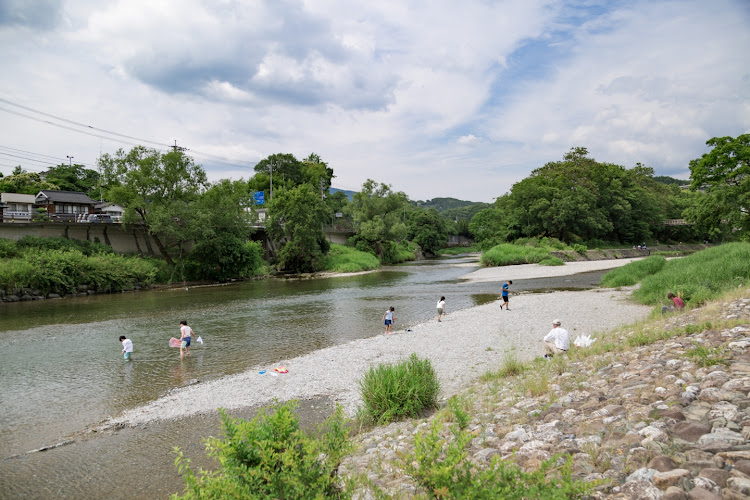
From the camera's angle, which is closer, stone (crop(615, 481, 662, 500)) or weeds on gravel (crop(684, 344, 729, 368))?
stone (crop(615, 481, 662, 500))

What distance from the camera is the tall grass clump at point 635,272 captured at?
101 feet

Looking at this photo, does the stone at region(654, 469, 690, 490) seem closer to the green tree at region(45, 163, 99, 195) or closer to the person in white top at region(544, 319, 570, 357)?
the person in white top at region(544, 319, 570, 357)

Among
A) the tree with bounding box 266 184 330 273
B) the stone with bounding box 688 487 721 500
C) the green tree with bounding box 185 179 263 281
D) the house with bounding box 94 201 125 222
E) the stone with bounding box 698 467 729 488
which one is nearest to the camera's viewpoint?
the stone with bounding box 688 487 721 500

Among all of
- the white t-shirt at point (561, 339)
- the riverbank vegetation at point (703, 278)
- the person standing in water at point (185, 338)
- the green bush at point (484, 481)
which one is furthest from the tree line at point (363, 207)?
the green bush at point (484, 481)

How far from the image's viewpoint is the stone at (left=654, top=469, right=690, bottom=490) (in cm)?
439

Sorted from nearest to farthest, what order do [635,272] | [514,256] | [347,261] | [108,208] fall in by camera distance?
1. [635,272]
2. [514,256]
3. [108,208]
4. [347,261]

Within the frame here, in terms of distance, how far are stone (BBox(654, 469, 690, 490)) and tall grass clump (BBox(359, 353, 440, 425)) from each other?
17.2ft

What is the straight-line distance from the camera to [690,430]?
17.7 ft

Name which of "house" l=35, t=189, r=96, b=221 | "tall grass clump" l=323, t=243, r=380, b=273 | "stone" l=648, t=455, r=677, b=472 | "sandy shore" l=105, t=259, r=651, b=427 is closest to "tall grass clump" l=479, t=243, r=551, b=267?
"tall grass clump" l=323, t=243, r=380, b=273

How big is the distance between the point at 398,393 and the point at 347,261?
5766 centimetres

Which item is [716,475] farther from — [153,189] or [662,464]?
[153,189]

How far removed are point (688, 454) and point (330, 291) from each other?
35863mm

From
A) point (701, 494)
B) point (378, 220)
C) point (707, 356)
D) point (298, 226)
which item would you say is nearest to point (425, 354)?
point (707, 356)

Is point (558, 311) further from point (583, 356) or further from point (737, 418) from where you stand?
point (737, 418)
